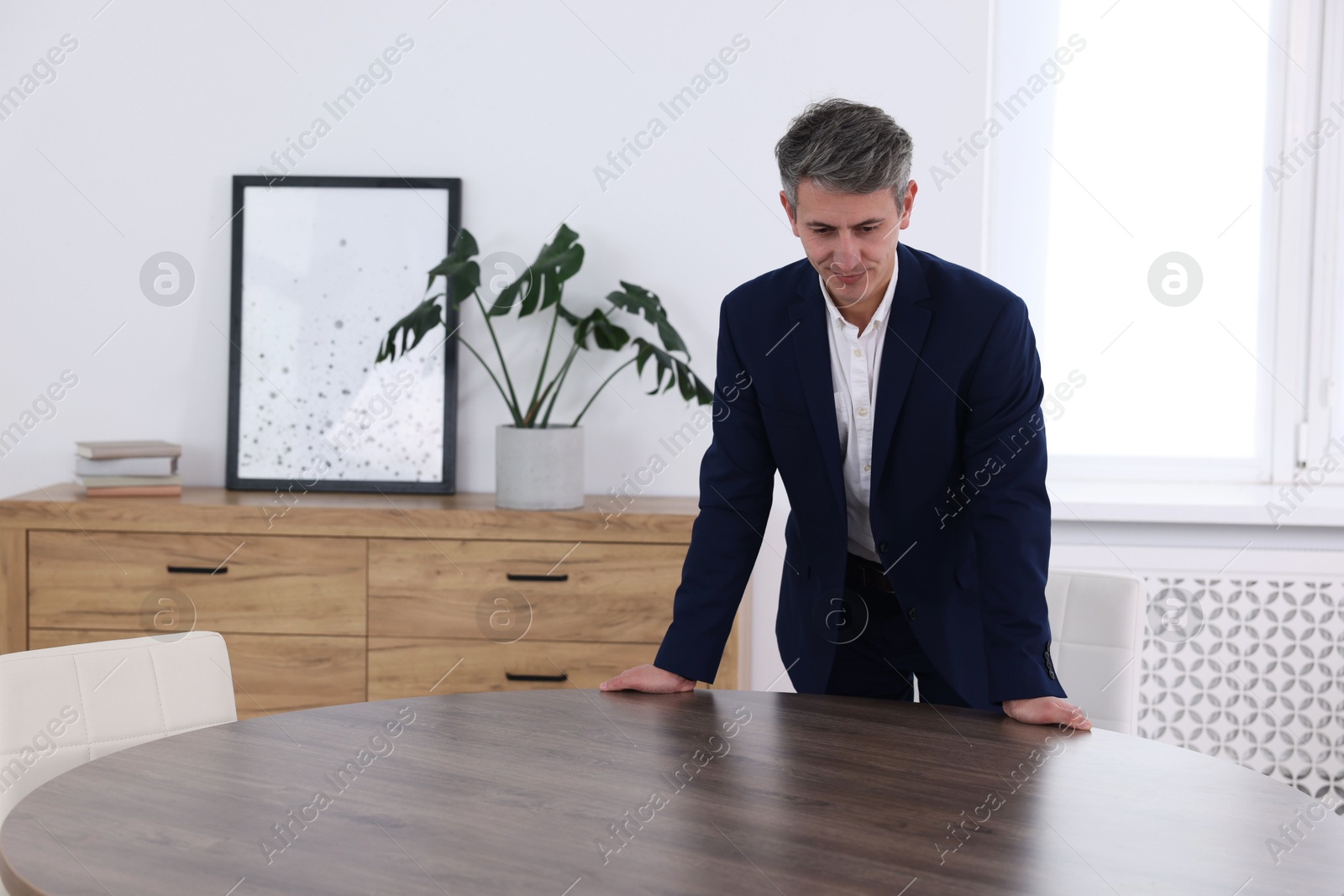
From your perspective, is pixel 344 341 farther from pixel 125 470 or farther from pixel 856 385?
pixel 856 385

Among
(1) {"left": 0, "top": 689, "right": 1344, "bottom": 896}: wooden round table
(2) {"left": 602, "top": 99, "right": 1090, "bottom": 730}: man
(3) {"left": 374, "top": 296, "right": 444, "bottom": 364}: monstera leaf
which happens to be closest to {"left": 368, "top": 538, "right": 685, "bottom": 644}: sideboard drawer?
(3) {"left": 374, "top": 296, "right": 444, "bottom": 364}: monstera leaf

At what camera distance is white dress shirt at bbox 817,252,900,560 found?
1.78 metres

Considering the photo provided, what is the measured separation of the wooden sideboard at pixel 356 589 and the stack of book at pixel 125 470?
3.9 inches

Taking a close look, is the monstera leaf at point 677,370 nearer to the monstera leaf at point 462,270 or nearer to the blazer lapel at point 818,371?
the monstera leaf at point 462,270

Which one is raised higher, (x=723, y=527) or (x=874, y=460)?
(x=874, y=460)

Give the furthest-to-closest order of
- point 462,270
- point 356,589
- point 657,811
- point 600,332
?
point 600,332, point 356,589, point 462,270, point 657,811

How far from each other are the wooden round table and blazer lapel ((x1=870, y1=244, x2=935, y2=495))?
0.42 m

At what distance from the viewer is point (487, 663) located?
2738 mm

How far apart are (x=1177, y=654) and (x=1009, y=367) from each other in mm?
1642

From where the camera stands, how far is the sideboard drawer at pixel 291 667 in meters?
2.77

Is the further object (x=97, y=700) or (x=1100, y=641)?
(x=1100, y=641)

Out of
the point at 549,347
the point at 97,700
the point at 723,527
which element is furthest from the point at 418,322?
the point at 97,700

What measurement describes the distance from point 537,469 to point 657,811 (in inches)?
67.1

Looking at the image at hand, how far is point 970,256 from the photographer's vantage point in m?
3.04
